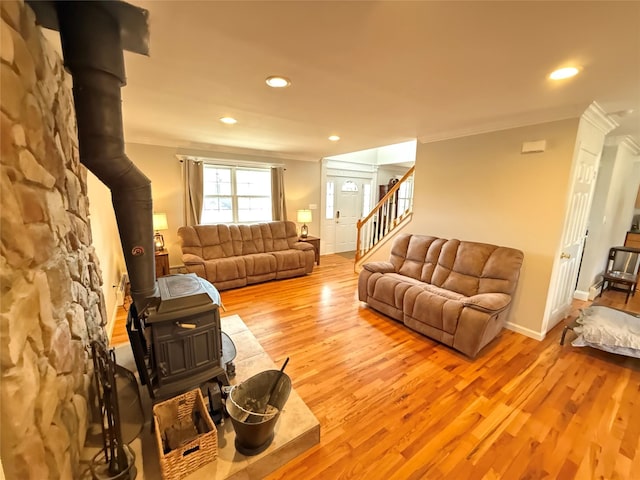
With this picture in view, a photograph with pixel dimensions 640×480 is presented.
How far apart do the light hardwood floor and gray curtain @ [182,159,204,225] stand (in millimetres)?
2184

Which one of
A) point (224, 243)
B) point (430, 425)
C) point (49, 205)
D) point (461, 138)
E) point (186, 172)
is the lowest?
point (430, 425)

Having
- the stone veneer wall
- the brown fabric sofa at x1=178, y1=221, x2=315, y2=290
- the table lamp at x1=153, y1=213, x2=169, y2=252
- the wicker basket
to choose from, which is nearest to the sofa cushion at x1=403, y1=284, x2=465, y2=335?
the wicker basket

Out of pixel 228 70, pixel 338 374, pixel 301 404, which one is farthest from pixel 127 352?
pixel 228 70

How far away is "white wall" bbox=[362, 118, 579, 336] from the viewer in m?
2.62

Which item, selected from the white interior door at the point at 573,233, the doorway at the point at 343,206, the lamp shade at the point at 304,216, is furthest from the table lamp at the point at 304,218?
the white interior door at the point at 573,233

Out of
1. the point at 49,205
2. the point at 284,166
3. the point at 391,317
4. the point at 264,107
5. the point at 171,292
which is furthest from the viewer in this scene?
the point at 284,166

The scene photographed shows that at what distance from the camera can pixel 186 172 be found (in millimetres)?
4461

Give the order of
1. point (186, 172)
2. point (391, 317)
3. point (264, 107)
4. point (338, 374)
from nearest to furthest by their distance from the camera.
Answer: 1. point (338, 374)
2. point (264, 107)
3. point (391, 317)
4. point (186, 172)

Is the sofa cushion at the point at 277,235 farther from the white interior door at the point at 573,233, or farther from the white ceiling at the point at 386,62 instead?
the white interior door at the point at 573,233

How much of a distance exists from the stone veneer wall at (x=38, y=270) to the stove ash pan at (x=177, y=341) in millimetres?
279

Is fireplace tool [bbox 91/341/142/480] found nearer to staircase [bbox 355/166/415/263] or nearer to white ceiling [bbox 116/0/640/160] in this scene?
white ceiling [bbox 116/0/640/160]

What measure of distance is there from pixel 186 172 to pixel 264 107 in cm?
262

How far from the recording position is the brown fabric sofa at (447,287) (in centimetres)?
245

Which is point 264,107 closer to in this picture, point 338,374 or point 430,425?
point 338,374
